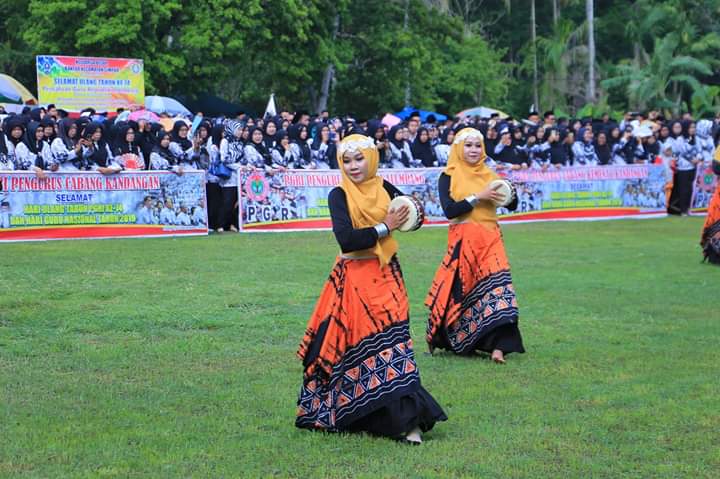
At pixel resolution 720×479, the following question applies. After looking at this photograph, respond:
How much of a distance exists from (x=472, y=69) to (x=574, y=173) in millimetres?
22190

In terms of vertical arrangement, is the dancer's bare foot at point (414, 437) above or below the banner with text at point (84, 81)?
below

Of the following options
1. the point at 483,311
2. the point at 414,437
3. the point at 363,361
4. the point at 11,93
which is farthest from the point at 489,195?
the point at 11,93

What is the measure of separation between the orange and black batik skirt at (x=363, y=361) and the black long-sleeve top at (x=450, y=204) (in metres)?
2.18

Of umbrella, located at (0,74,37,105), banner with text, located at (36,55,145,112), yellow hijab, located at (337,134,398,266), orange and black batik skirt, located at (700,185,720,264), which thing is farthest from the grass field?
umbrella, located at (0,74,37,105)

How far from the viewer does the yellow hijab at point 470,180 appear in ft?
28.1

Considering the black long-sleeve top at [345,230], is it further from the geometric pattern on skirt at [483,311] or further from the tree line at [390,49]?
the tree line at [390,49]

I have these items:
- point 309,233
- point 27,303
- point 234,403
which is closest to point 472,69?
point 309,233

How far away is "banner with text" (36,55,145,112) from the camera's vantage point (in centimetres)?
2188

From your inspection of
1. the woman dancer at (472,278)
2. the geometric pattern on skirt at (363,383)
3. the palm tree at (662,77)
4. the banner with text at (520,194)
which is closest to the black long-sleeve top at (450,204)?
the woman dancer at (472,278)

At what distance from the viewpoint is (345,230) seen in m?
6.11

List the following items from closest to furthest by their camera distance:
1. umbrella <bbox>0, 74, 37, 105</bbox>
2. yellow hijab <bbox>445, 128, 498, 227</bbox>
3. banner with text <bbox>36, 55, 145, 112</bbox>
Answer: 1. yellow hijab <bbox>445, 128, 498, 227</bbox>
2. banner with text <bbox>36, 55, 145, 112</bbox>
3. umbrella <bbox>0, 74, 37, 105</bbox>

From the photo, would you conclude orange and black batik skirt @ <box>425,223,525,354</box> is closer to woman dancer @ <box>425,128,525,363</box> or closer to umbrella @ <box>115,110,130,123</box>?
woman dancer @ <box>425,128,525,363</box>

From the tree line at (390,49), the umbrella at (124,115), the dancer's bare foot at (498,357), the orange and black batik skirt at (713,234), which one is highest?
the tree line at (390,49)

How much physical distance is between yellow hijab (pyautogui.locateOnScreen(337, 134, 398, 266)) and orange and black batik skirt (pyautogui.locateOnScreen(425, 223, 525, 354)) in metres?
2.34
